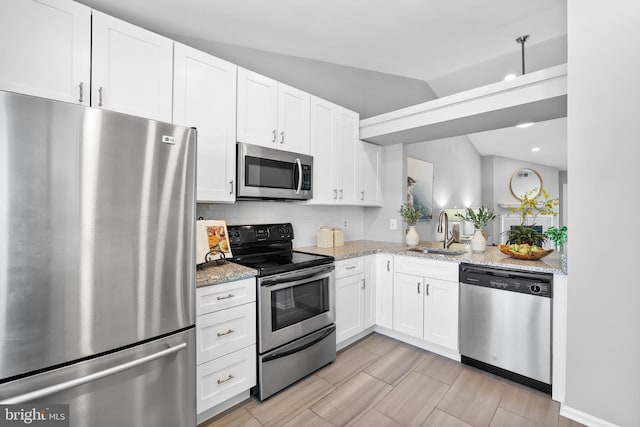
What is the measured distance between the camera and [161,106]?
5.71 ft

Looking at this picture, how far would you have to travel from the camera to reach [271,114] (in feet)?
7.68

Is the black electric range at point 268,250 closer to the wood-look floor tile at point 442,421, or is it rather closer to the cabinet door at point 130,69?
the cabinet door at point 130,69

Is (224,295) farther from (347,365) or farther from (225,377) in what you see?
(347,365)

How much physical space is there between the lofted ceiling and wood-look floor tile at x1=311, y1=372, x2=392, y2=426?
106 inches

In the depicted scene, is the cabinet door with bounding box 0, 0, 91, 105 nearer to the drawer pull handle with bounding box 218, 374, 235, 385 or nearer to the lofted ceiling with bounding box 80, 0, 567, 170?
the lofted ceiling with bounding box 80, 0, 567, 170

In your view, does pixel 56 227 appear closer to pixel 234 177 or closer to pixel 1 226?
pixel 1 226

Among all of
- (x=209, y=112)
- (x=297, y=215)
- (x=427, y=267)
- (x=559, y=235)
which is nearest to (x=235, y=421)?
(x=297, y=215)

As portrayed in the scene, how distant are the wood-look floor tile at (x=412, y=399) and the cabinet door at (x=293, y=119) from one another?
2.06 meters

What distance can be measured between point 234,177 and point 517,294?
7.40 ft

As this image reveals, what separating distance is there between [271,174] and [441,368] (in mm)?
2128

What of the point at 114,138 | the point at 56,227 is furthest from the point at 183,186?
the point at 56,227

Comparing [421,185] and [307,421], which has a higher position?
[421,185]

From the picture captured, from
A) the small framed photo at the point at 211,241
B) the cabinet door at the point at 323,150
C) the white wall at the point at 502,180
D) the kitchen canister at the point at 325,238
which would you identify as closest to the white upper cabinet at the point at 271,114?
the cabinet door at the point at 323,150

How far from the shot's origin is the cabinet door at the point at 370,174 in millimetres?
3266
